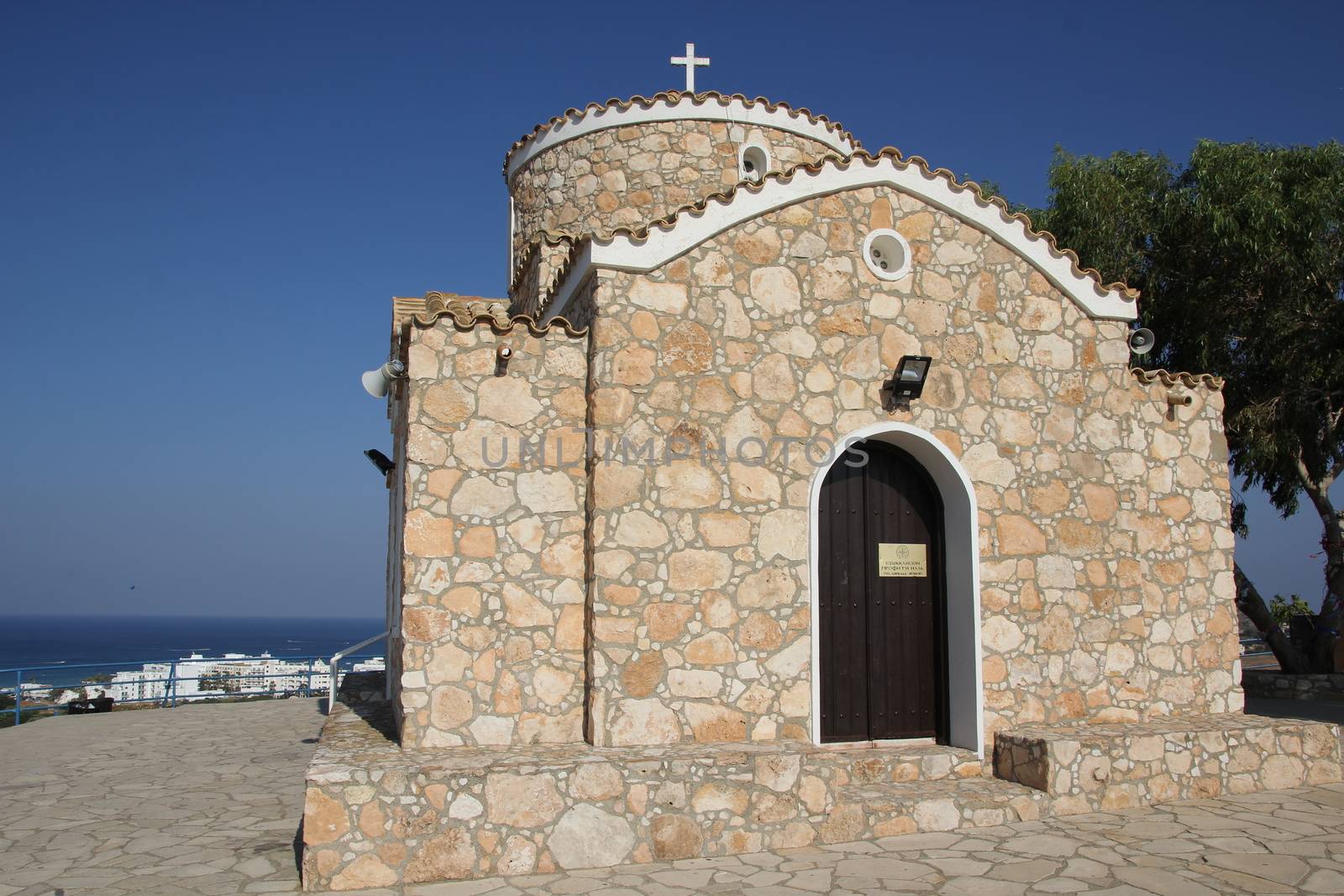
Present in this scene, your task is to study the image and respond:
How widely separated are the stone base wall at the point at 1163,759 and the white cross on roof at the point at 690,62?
8.04 metres

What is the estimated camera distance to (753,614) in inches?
311

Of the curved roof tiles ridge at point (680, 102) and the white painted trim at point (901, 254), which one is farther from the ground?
the curved roof tiles ridge at point (680, 102)

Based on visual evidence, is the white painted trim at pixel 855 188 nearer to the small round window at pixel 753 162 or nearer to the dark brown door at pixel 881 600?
the dark brown door at pixel 881 600

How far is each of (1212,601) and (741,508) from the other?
5.09 meters

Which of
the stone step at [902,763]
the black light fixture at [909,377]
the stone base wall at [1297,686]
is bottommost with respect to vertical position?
the stone base wall at [1297,686]

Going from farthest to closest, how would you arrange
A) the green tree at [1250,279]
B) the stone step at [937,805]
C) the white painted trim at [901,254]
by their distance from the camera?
the green tree at [1250,279] < the white painted trim at [901,254] < the stone step at [937,805]

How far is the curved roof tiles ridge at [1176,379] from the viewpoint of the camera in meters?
9.53

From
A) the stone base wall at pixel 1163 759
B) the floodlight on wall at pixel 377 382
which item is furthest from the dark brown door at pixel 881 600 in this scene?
the floodlight on wall at pixel 377 382

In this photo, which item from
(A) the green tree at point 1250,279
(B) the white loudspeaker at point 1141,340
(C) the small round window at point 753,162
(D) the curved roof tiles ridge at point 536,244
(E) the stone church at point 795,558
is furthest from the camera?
(A) the green tree at point 1250,279

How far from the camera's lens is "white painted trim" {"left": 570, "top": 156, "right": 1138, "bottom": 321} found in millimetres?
7996

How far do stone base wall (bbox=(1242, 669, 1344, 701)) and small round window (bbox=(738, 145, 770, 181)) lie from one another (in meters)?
11.5

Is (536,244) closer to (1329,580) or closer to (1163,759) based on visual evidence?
(1163,759)

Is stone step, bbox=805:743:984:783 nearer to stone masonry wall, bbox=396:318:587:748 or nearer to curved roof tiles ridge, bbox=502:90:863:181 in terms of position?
stone masonry wall, bbox=396:318:587:748

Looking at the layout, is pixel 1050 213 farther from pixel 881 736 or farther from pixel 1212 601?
pixel 881 736
